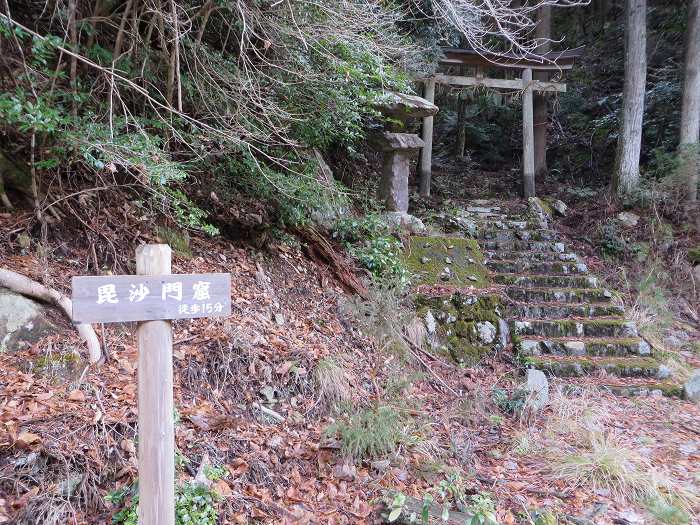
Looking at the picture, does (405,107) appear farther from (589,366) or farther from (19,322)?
(19,322)

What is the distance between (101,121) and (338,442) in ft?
9.88

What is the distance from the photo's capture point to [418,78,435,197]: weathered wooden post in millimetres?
9125

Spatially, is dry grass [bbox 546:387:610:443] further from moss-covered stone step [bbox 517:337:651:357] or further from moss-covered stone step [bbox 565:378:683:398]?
moss-covered stone step [bbox 517:337:651:357]

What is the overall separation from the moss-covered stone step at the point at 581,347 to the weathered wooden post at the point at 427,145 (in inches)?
191

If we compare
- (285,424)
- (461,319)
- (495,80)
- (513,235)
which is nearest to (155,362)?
(285,424)

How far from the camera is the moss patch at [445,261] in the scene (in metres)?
6.39

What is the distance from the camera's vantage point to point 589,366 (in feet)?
17.4

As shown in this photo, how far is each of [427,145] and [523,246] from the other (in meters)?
3.11

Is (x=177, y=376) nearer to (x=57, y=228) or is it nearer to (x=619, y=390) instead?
(x=57, y=228)

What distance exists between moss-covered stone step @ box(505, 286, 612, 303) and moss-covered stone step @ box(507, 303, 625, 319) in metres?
0.19

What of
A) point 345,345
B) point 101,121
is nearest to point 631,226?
point 345,345

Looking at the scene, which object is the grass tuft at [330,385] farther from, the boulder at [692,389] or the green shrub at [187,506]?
the boulder at [692,389]

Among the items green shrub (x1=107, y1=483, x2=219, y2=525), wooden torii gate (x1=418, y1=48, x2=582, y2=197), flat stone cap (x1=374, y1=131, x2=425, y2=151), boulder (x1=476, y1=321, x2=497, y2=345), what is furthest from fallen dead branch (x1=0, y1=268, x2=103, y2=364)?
wooden torii gate (x1=418, y1=48, x2=582, y2=197)

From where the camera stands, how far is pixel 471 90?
10.2m
